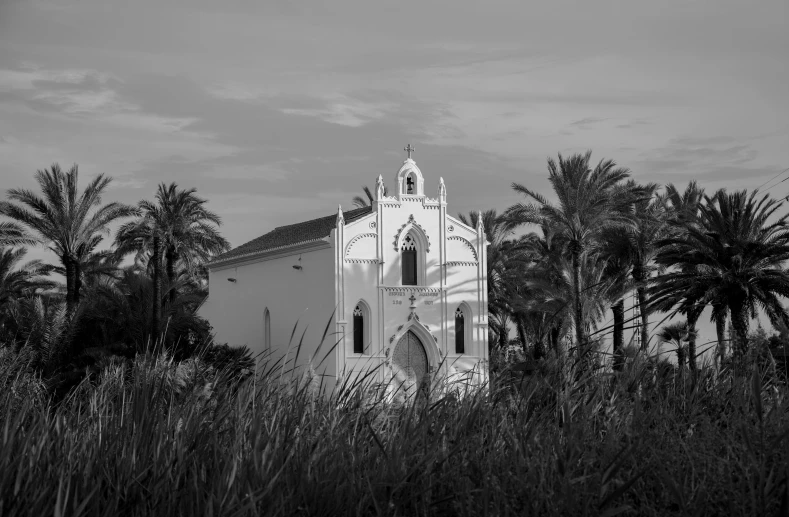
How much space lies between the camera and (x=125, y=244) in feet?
121

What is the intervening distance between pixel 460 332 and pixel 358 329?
3.79m

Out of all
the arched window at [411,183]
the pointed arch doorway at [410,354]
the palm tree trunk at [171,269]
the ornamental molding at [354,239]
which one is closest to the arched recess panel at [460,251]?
the arched window at [411,183]

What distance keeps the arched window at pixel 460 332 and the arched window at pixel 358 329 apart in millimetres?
3491

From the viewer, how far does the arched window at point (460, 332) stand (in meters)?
37.2

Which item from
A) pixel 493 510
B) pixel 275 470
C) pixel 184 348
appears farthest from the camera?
pixel 184 348

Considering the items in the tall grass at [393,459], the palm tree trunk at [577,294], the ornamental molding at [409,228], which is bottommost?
the tall grass at [393,459]

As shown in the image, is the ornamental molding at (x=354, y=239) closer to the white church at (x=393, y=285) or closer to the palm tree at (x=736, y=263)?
the white church at (x=393, y=285)

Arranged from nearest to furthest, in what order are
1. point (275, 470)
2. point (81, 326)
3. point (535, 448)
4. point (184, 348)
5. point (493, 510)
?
point (493, 510) < point (275, 470) < point (535, 448) < point (81, 326) < point (184, 348)

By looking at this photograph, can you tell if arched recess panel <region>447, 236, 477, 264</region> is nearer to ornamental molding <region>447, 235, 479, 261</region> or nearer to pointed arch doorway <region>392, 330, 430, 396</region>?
ornamental molding <region>447, 235, 479, 261</region>

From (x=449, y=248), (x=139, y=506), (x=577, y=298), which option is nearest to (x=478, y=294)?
(x=449, y=248)

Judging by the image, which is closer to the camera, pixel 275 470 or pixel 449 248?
pixel 275 470

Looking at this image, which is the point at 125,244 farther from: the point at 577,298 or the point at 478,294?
the point at 577,298

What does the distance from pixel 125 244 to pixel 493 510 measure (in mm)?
32068

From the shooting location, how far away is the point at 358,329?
119ft
